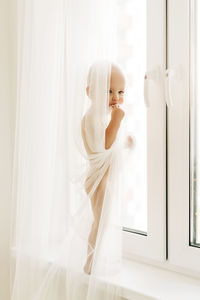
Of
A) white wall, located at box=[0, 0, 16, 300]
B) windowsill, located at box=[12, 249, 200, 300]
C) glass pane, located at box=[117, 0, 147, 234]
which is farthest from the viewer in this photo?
white wall, located at box=[0, 0, 16, 300]

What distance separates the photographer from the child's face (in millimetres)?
936

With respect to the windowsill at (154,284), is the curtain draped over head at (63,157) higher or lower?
higher

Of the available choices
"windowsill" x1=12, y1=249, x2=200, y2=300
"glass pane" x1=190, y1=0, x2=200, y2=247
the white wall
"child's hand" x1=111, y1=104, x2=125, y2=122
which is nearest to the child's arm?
"child's hand" x1=111, y1=104, x2=125, y2=122

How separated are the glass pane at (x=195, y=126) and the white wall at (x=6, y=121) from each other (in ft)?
2.59

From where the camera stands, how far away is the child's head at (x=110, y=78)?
931 millimetres

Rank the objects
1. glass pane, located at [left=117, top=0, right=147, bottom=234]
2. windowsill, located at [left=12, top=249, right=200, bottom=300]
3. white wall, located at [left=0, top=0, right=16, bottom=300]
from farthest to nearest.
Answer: white wall, located at [left=0, top=0, right=16, bottom=300]
glass pane, located at [left=117, top=0, right=147, bottom=234]
windowsill, located at [left=12, top=249, right=200, bottom=300]

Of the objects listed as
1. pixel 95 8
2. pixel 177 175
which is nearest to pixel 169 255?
pixel 177 175

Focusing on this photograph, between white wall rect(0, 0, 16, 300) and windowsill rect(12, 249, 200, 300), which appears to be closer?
windowsill rect(12, 249, 200, 300)

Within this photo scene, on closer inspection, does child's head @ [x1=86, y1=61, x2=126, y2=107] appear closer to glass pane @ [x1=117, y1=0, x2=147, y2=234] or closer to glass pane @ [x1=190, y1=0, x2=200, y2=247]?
glass pane @ [x1=117, y1=0, x2=147, y2=234]

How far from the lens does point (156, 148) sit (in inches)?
41.3

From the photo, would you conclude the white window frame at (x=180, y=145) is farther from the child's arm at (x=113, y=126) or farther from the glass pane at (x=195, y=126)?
the child's arm at (x=113, y=126)

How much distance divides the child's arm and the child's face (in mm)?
27

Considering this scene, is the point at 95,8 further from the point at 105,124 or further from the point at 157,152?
the point at 157,152

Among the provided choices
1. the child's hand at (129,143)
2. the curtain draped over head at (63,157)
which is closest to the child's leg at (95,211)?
the curtain draped over head at (63,157)
